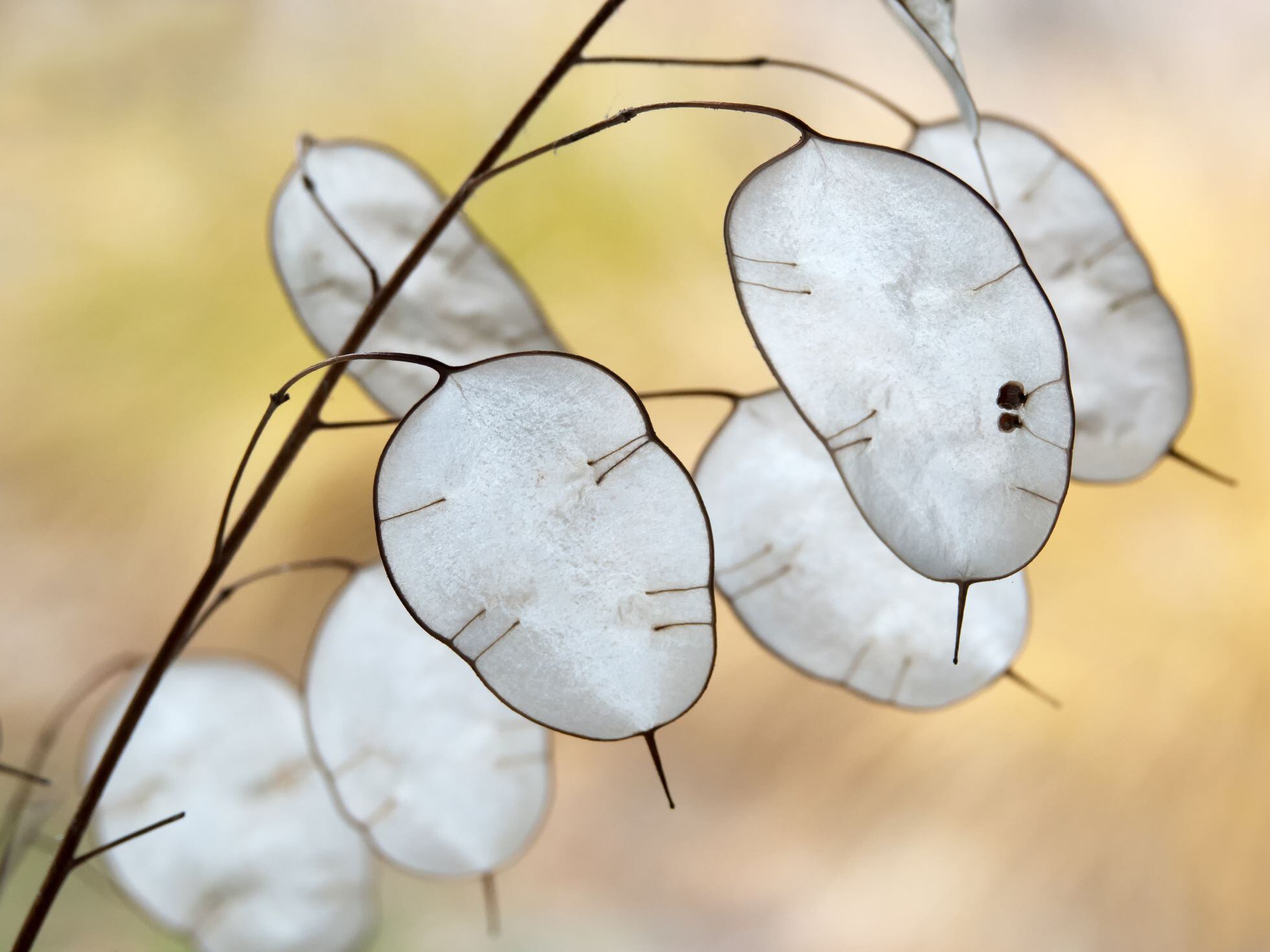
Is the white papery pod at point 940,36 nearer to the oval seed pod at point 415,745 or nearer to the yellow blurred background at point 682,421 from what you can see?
the oval seed pod at point 415,745

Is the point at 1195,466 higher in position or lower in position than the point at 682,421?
lower

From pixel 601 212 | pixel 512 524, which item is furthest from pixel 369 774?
pixel 601 212

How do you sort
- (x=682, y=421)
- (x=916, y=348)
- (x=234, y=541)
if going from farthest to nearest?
(x=682, y=421)
(x=234, y=541)
(x=916, y=348)

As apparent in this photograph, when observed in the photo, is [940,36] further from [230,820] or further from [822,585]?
[230,820]

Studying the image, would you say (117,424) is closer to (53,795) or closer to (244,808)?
(53,795)

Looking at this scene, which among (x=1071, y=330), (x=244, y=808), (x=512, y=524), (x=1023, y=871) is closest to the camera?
(x=512, y=524)

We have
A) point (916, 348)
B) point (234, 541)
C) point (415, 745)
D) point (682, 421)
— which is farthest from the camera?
point (682, 421)

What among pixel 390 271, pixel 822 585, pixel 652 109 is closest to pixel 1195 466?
pixel 822 585
